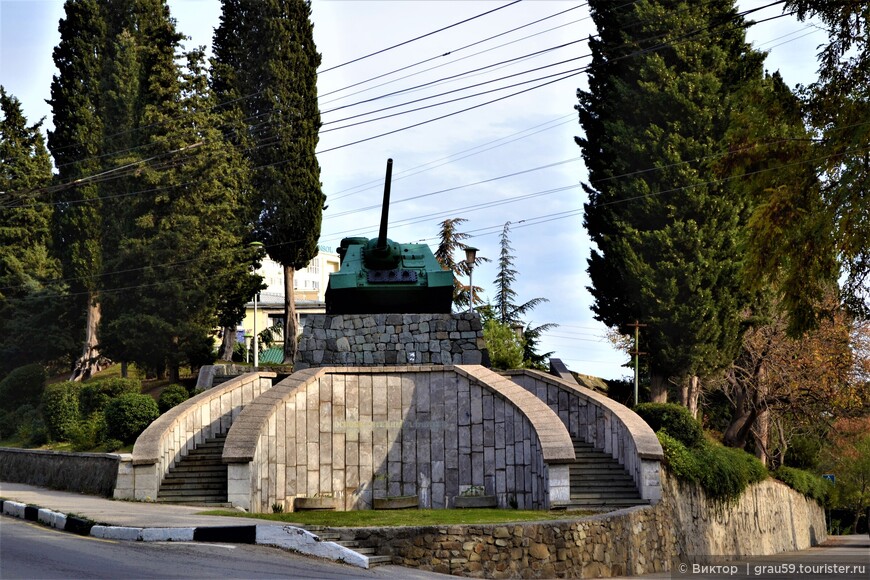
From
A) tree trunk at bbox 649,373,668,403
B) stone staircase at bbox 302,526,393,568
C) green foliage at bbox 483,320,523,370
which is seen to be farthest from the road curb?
tree trunk at bbox 649,373,668,403

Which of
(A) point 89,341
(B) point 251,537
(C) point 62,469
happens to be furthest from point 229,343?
(B) point 251,537

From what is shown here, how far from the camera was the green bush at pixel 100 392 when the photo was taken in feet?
99.9

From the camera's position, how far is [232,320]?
4272cm

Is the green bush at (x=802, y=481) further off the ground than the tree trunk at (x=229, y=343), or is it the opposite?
the tree trunk at (x=229, y=343)

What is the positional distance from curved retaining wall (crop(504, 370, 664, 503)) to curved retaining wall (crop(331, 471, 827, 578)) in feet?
2.44

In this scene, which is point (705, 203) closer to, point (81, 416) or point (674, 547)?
point (674, 547)

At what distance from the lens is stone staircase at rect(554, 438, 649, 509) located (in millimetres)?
23547

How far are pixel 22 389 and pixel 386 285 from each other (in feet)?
49.1

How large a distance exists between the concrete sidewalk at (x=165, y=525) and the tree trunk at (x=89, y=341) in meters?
22.2

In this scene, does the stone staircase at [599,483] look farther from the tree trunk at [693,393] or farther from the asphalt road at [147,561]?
the tree trunk at [693,393]

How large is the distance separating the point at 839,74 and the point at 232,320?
2746 centimetres

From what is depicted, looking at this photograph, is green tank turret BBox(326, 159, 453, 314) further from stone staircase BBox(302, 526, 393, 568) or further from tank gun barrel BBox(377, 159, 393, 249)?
stone staircase BBox(302, 526, 393, 568)

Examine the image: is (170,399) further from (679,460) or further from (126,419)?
(679,460)

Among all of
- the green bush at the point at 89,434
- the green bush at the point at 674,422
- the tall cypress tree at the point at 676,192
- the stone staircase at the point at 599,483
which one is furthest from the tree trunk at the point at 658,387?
the green bush at the point at 89,434
